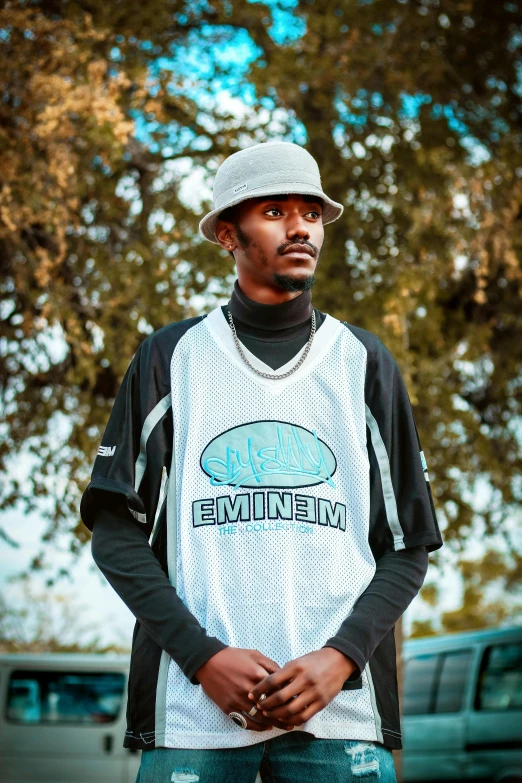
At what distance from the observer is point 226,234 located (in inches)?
92.9

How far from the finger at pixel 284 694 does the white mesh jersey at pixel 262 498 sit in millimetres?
123

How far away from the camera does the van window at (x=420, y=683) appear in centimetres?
1067

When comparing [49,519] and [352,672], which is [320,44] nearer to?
A: [49,519]

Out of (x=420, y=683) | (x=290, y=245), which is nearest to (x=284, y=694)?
(x=290, y=245)

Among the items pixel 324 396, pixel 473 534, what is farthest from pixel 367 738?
pixel 473 534

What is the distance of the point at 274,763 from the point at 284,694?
220mm

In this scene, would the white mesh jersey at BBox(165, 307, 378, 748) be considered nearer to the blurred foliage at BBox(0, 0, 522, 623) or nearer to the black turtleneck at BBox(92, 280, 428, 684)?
the black turtleneck at BBox(92, 280, 428, 684)

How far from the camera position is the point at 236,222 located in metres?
2.30

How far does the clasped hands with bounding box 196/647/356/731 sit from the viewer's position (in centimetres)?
177

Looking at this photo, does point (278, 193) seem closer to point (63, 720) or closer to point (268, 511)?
point (268, 511)

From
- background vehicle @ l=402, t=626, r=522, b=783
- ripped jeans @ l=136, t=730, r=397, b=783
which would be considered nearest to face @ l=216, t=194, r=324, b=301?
ripped jeans @ l=136, t=730, r=397, b=783

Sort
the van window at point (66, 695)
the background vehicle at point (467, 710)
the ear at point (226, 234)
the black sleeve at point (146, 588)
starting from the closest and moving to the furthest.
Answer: the black sleeve at point (146, 588)
the ear at point (226, 234)
the background vehicle at point (467, 710)
the van window at point (66, 695)

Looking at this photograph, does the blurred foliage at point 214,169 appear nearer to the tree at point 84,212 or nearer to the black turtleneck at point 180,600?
the tree at point 84,212

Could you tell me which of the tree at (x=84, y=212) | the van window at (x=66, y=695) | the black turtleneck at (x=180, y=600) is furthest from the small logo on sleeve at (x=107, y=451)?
the van window at (x=66, y=695)
